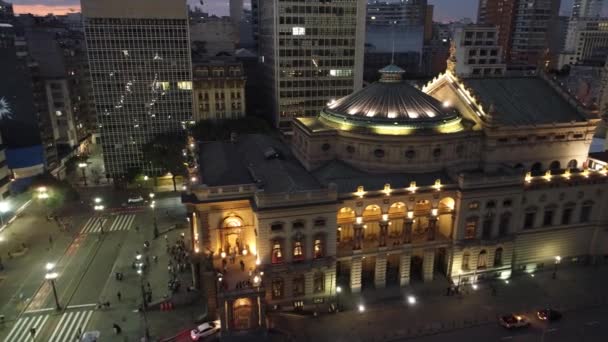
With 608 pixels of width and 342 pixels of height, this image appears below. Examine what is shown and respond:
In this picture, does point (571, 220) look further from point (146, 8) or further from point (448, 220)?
point (146, 8)

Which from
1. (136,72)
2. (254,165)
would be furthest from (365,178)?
(136,72)

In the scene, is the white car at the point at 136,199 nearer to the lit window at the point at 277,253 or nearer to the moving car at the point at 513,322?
the lit window at the point at 277,253

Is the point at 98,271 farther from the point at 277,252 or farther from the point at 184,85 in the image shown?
the point at 184,85

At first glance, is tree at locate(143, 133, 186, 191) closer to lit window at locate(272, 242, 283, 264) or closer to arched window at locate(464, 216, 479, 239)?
lit window at locate(272, 242, 283, 264)

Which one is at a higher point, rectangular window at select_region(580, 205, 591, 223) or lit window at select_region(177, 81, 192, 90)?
lit window at select_region(177, 81, 192, 90)

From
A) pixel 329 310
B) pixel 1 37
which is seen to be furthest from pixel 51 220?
pixel 329 310

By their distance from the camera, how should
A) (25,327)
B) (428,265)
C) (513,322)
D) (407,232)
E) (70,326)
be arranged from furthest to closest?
(428,265) < (407,232) < (70,326) < (25,327) < (513,322)

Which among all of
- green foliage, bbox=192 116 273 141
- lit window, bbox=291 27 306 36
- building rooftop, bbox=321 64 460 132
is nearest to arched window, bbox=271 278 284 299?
building rooftop, bbox=321 64 460 132
